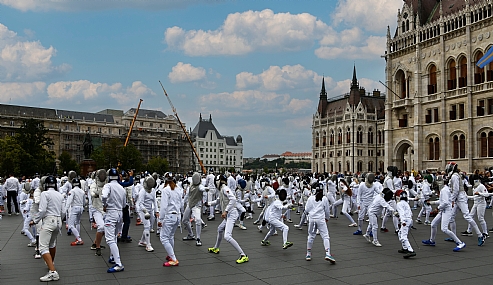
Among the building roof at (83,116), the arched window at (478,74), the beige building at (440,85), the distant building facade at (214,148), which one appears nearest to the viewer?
the beige building at (440,85)

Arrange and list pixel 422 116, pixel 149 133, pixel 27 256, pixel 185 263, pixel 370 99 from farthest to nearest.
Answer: pixel 149 133
pixel 370 99
pixel 422 116
pixel 27 256
pixel 185 263

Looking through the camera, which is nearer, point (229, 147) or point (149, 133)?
point (149, 133)

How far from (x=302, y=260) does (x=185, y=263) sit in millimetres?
2739

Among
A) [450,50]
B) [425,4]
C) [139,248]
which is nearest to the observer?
[139,248]

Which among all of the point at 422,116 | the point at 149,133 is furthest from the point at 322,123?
the point at 422,116

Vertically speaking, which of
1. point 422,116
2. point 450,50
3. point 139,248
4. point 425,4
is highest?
point 425,4

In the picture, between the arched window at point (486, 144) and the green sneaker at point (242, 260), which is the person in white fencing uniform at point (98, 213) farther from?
the arched window at point (486, 144)

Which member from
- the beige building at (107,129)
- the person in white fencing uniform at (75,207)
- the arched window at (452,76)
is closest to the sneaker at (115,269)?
the person in white fencing uniform at (75,207)

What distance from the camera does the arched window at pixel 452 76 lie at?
41.8m

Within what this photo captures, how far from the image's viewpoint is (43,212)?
27.8ft

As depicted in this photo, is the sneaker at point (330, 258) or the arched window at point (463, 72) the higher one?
the arched window at point (463, 72)

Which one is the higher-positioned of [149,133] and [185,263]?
[149,133]

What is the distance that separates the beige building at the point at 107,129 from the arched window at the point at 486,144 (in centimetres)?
8120

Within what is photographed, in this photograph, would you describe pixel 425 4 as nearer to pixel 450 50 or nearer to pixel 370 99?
pixel 450 50
